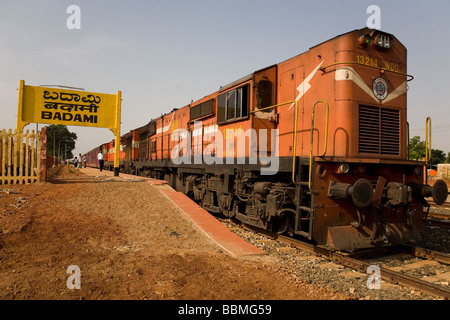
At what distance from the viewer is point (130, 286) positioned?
406 centimetres

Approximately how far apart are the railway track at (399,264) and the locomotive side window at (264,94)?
3238 millimetres

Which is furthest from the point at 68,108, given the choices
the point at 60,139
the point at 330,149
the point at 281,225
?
the point at 60,139

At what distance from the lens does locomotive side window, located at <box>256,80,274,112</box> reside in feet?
25.8

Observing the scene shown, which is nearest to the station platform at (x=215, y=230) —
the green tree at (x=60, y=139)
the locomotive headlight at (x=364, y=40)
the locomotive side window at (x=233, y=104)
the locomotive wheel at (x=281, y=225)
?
the locomotive wheel at (x=281, y=225)

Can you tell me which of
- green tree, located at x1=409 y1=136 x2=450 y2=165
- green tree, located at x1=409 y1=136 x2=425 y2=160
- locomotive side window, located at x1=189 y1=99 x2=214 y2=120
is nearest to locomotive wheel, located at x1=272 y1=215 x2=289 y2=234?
locomotive side window, located at x1=189 y1=99 x2=214 y2=120

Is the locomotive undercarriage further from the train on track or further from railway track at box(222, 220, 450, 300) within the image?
railway track at box(222, 220, 450, 300)

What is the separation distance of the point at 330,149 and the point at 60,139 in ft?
337

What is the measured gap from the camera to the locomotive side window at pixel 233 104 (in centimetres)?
804

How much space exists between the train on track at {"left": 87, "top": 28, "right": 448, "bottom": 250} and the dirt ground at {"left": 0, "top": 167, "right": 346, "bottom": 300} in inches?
62.5

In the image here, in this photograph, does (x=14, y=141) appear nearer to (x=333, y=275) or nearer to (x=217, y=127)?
(x=217, y=127)

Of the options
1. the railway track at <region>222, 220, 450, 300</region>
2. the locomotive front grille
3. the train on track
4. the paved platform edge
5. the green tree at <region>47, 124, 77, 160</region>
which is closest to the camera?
the railway track at <region>222, 220, 450, 300</region>

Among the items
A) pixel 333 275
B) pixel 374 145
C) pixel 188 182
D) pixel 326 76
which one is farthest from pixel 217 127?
pixel 333 275

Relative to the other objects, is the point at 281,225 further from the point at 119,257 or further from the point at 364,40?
the point at 364,40

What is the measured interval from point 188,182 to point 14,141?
6032mm
